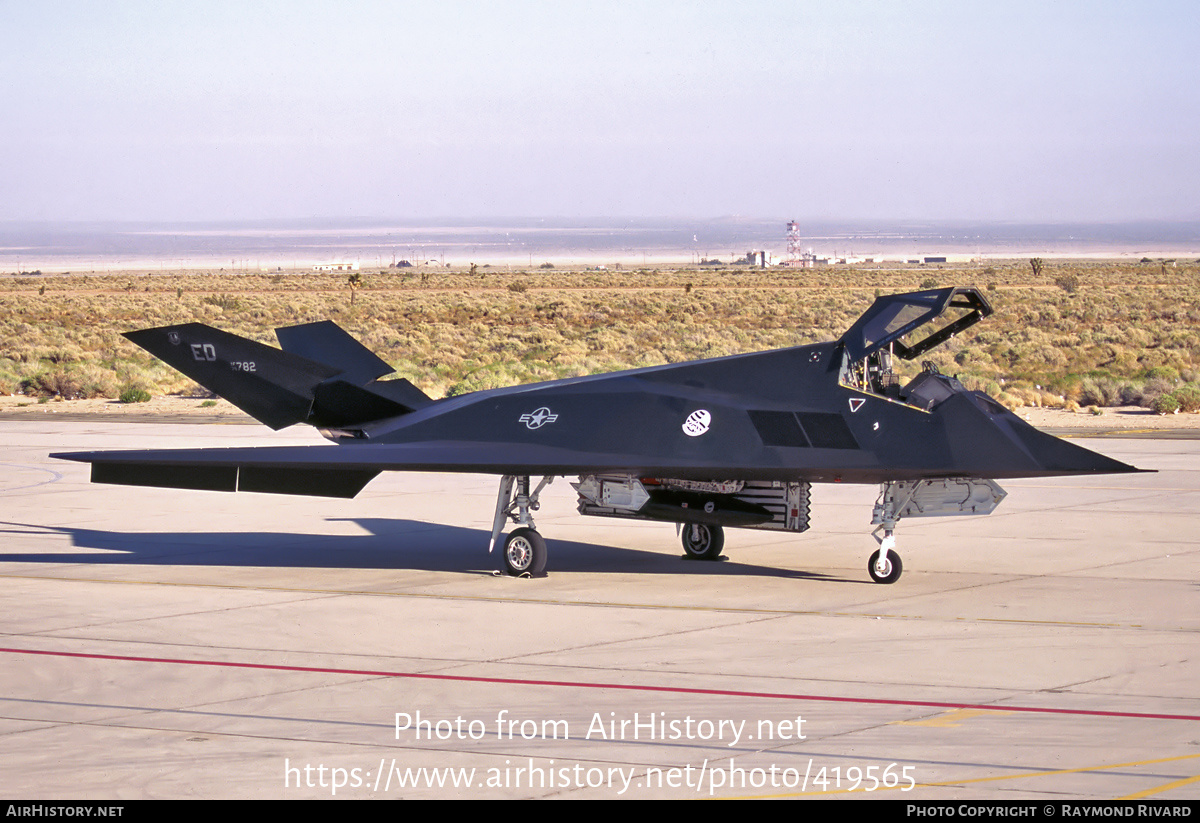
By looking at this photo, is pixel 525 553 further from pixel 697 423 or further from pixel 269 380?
pixel 269 380

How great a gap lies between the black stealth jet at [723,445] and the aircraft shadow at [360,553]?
83 centimetres

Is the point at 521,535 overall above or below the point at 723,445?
below

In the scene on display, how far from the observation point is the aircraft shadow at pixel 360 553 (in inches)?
618

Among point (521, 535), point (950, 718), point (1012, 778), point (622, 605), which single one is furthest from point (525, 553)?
point (1012, 778)

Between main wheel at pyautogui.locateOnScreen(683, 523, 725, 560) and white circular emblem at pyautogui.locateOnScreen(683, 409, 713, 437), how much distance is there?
2196 millimetres

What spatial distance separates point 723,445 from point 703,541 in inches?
96.4

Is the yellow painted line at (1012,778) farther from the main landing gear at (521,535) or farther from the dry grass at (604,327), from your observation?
the dry grass at (604,327)

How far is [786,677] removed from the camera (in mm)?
10359

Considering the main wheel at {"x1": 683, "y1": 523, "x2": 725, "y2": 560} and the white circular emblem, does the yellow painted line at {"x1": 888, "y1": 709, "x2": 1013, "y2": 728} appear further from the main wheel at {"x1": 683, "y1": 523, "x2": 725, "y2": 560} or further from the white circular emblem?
the main wheel at {"x1": 683, "y1": 523, "x2": 725, "y2": 560}

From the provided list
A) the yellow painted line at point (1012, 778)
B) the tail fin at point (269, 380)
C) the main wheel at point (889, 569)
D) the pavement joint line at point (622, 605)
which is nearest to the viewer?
the yellow painted line at point (1012, 778)

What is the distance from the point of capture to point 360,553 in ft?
55.0

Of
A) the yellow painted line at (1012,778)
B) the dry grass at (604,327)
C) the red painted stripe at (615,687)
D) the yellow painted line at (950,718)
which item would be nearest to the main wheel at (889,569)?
Result: the red painted stripe at (615,687)

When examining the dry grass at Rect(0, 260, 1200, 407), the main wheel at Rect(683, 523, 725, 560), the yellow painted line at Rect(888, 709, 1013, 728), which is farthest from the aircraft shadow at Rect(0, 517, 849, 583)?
the dry grass at Rect(0, 260, 1200, 407)

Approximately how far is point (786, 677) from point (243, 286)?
11691 centimetres
